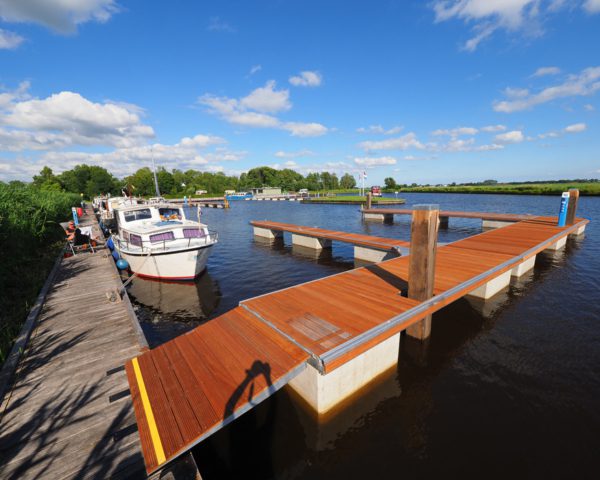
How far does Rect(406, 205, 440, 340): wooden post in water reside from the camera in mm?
7691

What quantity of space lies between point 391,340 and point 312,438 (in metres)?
3.35

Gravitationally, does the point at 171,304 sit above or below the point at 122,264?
below

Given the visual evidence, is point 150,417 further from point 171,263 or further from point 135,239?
point 135,239

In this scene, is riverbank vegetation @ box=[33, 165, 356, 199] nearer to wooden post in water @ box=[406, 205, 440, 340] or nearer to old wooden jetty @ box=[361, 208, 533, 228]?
old wooden jetty @ box=[361, 208, 533, 228]

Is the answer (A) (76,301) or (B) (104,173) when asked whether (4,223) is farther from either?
(B) (104,173)

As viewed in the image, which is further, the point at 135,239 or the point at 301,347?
the point at 135,239

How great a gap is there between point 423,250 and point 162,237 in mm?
14752

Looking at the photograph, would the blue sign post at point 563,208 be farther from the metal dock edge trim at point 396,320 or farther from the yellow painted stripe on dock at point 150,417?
the yellow painted stripe on dock at point 150,417

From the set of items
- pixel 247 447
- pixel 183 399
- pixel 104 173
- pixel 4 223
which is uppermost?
pixel 104 173

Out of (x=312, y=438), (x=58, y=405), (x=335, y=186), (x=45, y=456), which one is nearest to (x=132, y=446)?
(x=45, y=456)

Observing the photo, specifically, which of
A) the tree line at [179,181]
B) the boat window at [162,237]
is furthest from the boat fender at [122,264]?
the tree line at [179,181]

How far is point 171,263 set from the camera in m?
16.1

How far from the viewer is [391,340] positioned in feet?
25.8

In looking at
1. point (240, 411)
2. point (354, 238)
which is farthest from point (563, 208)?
point (240, 411)
